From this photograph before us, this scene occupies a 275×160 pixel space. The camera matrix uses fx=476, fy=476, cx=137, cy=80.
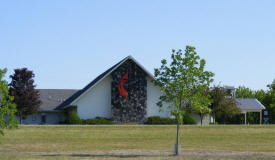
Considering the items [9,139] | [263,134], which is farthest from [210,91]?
[9,139]

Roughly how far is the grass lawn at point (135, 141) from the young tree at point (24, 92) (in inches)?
794

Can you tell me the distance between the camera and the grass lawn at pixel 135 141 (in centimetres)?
2541

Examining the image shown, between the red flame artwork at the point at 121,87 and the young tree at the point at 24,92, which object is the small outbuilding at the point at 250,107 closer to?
the red flame artwork at the point at 121,87

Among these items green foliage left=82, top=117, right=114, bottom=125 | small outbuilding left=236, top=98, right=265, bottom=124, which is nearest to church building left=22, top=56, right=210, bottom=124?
green foliage left=82, top=117, right=114, bottom=125

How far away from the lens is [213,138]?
3681 cm

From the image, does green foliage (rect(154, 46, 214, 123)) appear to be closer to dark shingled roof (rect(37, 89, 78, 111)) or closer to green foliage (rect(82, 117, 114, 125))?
green foliage (rect(82, 117, 114, 125))

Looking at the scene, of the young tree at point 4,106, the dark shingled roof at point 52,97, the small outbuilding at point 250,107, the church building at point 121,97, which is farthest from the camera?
the small outbuilding at point 250,107

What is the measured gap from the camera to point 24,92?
61688 millimetres

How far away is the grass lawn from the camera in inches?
1000

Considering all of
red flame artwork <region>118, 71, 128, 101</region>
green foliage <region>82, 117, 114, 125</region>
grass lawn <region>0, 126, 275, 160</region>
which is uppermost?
red flame artwork <region>118, 71, 128, 101</region>

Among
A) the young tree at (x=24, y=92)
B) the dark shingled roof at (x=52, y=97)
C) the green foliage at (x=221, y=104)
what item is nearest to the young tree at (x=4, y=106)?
the young tree at (x=24, y=92)

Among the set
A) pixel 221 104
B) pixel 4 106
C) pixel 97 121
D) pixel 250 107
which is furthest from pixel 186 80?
pixel 250 107

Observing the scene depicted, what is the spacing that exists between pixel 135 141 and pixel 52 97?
126 ft

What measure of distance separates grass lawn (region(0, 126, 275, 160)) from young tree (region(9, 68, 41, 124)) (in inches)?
794
